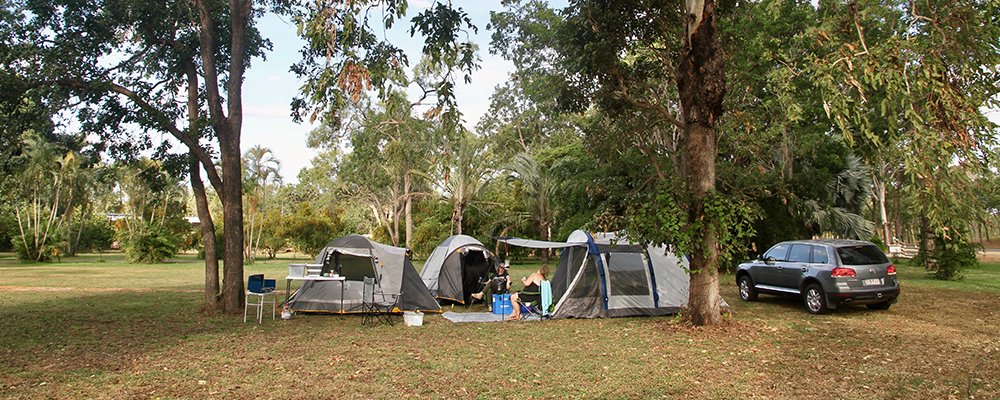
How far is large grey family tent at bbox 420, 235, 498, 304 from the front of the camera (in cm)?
1362

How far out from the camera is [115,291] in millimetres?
16297

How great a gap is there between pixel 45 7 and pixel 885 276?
15505 millimetres

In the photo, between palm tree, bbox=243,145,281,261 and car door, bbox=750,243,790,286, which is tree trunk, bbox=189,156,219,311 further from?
palm tree, bbox=243,145,281,261

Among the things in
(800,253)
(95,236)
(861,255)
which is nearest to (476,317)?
(800,253)

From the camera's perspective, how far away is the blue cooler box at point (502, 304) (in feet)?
37.9

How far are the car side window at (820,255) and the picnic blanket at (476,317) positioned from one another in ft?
17.8

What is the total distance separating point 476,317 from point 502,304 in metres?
0.59

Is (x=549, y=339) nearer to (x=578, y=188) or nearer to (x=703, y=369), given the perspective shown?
(x=703, y=369)

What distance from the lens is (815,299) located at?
11.3 m

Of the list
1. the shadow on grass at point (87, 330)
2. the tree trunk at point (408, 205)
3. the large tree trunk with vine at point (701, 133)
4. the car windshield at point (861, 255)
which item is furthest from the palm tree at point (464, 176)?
the large tree trunk with vine at point (701, 133)

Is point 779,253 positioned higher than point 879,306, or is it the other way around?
point 779,253

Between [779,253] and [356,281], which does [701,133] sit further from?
[356,281]

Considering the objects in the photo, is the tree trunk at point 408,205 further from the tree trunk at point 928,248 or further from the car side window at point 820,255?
the car side window at point 820,255

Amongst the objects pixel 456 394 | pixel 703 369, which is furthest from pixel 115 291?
pixel 703 369
